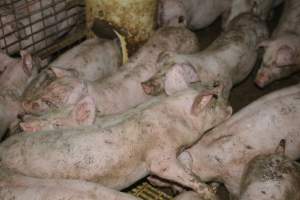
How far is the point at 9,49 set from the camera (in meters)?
5.08

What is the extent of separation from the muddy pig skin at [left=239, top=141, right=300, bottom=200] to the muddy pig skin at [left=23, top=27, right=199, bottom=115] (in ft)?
4.52

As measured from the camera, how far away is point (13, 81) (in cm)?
458

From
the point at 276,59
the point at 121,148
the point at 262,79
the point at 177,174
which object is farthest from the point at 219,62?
the point at 121,148

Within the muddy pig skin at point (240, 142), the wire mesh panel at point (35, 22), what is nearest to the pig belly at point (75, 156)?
the muddy pig skin at point (240, 142)

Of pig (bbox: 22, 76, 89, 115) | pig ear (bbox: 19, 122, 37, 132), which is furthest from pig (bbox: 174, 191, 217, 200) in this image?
pig ear (bbox: 19, 122, 37, 132)

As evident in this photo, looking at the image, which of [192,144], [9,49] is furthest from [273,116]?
[9,49]

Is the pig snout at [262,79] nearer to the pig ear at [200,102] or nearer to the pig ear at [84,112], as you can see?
the pig ear at [200,102]

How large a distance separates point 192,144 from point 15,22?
8.29 ft

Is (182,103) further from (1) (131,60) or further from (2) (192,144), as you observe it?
(1) (131,60)

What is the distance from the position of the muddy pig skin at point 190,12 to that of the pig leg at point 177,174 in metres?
2.44

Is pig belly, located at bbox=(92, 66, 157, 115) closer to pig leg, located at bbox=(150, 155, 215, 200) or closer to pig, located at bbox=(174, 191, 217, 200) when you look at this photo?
pig leg, located at bbox=(150, 155, 215, 200)

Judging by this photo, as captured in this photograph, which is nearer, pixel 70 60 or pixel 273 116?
pixel 273 116

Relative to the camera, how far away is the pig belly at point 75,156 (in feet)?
10.8

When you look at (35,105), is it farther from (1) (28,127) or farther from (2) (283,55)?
(2) (283,55)
